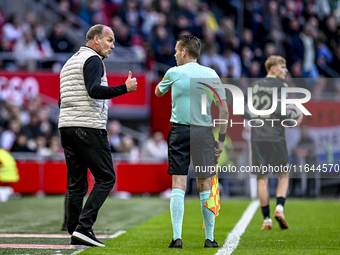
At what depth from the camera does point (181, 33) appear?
1800 cm

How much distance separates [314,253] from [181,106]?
1805 millimetres

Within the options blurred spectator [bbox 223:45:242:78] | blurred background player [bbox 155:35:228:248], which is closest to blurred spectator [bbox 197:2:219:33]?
blurred spectator [bbox 223:45:242:78]

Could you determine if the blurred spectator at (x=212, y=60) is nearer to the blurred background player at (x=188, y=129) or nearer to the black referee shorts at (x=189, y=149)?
the blurred background player at (x=188, y=129)

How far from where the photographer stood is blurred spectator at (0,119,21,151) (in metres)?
14.5

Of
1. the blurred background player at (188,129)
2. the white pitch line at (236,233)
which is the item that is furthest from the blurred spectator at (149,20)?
the blurred background player at (188,129)

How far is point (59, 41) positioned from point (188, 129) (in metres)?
11.7

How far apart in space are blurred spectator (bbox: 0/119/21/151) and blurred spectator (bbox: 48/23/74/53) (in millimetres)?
2669

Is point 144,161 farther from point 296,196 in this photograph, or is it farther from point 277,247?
point 277,247

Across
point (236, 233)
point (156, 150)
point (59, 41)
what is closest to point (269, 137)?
point (236, 233)

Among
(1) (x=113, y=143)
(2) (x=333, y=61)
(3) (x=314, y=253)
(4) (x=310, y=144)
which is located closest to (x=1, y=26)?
(1) (x=113, y=143)

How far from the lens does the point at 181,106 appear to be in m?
5.38

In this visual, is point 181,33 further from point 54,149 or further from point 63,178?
point 63,178

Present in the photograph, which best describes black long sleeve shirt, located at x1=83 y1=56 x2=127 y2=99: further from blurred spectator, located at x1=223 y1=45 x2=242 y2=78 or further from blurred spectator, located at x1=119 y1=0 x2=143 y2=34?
blurred spectator, located at x1=119 y1=0 x2=143 y2=34

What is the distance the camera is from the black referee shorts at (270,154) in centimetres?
754
